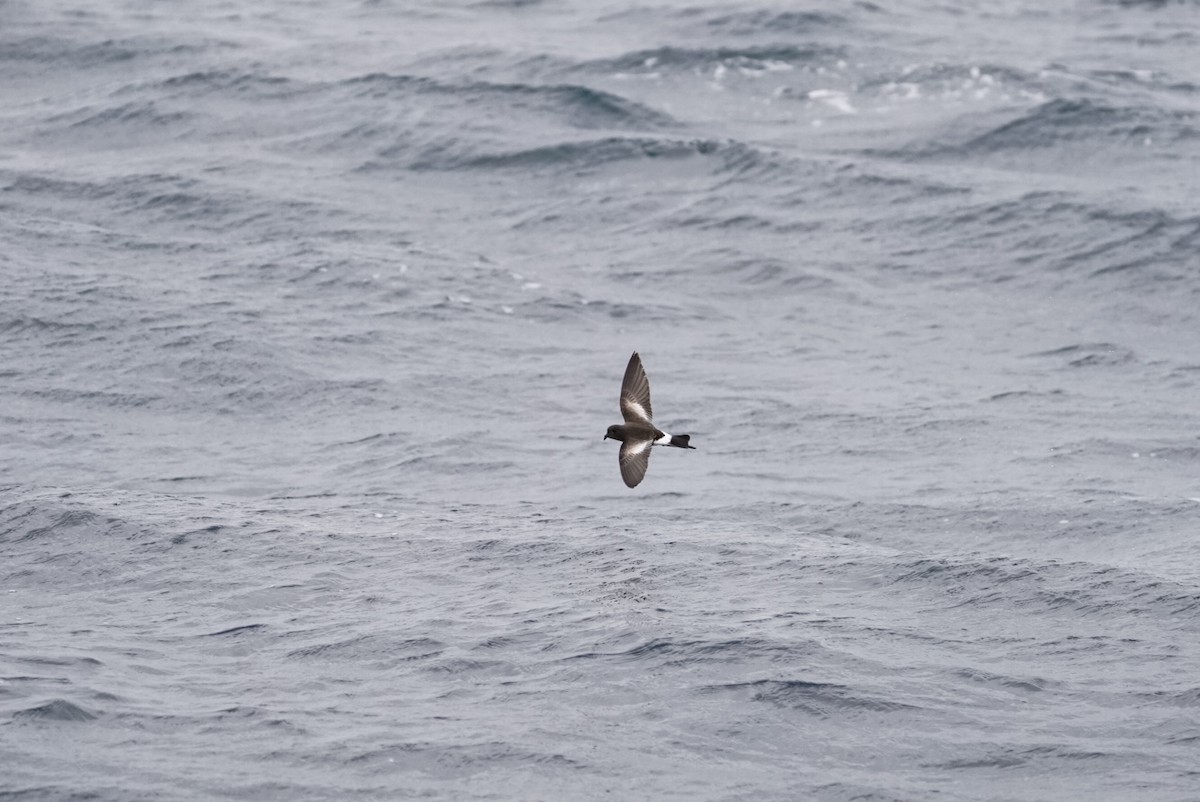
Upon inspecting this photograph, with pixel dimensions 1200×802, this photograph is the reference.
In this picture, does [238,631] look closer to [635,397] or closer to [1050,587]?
[635,397]

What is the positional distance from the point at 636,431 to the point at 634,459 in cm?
41

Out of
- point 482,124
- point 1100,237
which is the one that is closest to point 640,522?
point 1100,237

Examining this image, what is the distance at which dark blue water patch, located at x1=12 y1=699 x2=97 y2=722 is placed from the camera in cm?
1645

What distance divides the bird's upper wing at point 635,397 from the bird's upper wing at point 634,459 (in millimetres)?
365

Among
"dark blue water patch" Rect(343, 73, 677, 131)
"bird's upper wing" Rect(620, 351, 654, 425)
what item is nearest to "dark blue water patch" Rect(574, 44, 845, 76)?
"dark blue water patch" Rect(343, 73, 677, 131)

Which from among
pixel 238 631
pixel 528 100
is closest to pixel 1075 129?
pixel 528 100

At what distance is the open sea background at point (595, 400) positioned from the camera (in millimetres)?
16688

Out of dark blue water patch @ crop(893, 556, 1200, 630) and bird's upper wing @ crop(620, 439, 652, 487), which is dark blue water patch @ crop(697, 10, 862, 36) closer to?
dark blue water patch @ crop(893, 556, 1200, 630)

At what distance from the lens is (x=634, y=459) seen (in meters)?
18.1

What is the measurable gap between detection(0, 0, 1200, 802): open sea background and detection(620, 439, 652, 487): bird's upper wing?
1.60 m

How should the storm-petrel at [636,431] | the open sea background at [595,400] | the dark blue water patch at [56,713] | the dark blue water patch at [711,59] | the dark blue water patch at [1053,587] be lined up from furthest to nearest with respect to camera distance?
the dark blue water patch at [711,59] → the dark blue water patch at [1053,587] → the storm-petrel at [636,431] → the open sea background at [595,400] → the dark blue water patch at [56,713]

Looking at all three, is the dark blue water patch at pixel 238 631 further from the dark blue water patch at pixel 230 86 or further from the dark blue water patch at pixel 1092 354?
the dark blue water patch at pixel 230 86

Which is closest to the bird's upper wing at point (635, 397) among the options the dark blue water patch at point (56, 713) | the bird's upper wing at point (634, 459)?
the bird's upper wing at point (634, 459)

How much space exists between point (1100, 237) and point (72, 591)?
58.6 feet
